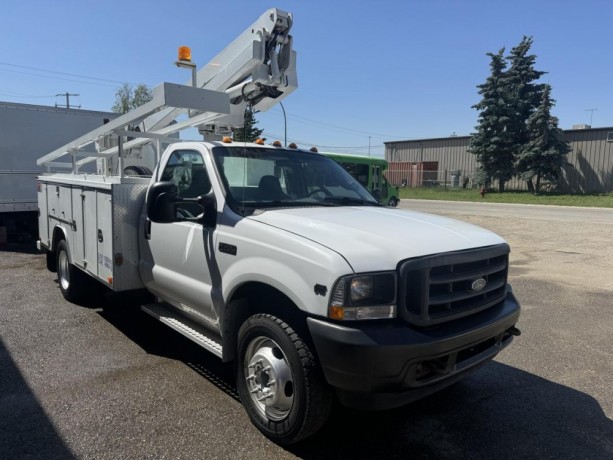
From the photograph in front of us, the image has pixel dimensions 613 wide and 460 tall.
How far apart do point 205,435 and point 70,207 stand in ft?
13.0

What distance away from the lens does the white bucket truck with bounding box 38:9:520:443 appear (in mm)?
2740

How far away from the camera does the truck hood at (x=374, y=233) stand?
2812mm

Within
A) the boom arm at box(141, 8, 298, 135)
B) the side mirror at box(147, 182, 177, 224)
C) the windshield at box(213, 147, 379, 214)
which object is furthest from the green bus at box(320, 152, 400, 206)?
the side mirror at box(147, 182, 177, 224)

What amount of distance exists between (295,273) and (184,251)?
150cm

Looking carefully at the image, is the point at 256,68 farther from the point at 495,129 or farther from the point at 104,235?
the point at 495,129

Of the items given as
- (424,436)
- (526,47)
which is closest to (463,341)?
(424,436)

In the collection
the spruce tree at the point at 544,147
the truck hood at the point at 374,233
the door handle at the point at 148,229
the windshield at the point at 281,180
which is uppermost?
the spruce tree at the point at 544,147

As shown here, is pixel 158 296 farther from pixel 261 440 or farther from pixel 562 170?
pixel 562 170

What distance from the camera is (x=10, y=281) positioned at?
7.81m

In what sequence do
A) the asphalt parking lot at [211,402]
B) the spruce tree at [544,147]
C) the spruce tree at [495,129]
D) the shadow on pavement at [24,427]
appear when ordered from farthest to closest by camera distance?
the spruce tree at [495,129], the spruce tree at [544,147], the asphalt parking lot at [211,402], the shadow on pavement at [24,427]

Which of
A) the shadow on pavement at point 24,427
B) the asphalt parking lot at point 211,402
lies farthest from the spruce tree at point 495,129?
the shadow on pavement at point 24,427

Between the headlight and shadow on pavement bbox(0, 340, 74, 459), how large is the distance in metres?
1.97

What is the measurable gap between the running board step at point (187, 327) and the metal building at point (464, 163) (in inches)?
1520

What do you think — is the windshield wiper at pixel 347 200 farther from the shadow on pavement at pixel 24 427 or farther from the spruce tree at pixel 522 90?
the spruce tree at pixel 522 90
